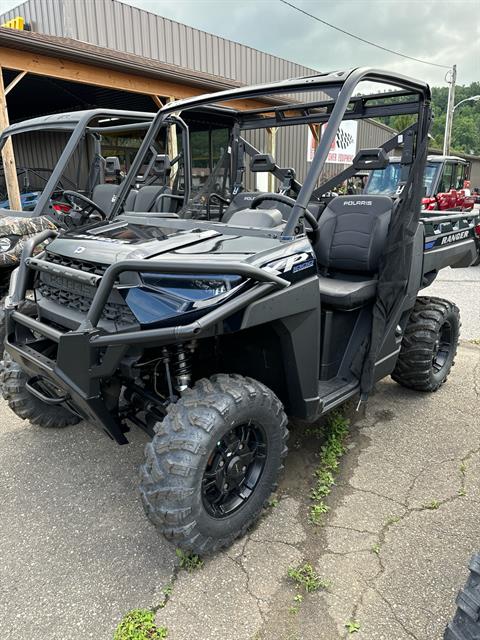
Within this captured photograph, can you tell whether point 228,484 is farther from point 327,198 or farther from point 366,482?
point 327,198

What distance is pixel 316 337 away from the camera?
242cm

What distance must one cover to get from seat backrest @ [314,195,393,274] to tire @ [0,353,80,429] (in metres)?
2.01

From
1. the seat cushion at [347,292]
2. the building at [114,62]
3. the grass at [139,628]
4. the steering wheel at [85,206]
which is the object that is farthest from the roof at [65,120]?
the grass at [139,628]

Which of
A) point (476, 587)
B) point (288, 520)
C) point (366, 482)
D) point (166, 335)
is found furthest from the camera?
point (366, 482)

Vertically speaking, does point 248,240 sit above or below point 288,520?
above

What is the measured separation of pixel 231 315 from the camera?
6.62ft

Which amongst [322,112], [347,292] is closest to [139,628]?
[347,292]

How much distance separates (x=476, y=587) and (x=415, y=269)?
2.13 metres

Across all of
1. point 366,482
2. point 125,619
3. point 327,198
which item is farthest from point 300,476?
point 327,198

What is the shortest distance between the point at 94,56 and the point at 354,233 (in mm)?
6779

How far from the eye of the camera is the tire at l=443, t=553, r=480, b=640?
4.81ft

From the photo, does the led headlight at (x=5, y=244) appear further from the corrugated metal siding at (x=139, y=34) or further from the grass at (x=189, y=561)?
the corrugated metal siding at (x=139, y=34)

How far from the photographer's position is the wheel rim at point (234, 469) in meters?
2.20

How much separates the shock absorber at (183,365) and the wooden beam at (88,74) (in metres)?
5.60
